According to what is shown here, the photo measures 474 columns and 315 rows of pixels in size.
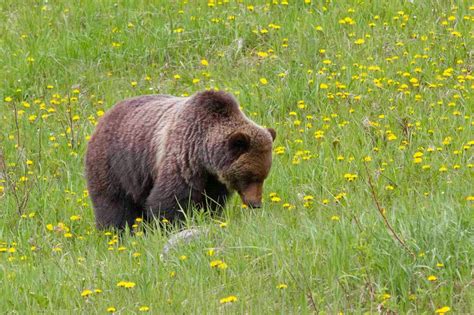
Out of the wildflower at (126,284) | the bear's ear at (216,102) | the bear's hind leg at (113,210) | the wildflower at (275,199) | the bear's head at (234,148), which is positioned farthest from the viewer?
the bear's hind leg at (113,210)

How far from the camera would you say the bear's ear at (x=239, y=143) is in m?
7.70

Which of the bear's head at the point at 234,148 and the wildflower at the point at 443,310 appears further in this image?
the bear's head at the point at 234,148

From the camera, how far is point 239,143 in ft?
25.5

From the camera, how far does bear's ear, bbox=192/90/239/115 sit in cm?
798

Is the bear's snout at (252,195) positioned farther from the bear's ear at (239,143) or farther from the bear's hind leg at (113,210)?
the bear's hind leg at (113,210)

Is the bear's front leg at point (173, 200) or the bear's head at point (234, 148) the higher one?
the bear's head at point (234, 148)

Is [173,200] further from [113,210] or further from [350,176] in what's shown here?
[350,176]

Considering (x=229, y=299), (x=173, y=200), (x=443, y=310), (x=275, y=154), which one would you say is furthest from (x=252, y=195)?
(x=443, y=310)

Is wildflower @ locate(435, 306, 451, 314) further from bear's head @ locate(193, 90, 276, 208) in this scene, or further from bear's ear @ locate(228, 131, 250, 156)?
bear's ear @ locate(228, 131, 250, 156)

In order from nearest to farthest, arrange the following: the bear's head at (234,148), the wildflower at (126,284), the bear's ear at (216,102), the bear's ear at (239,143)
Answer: the wildflower at (126,284) → the bear's ear at (239,143) → the bear's head at (234,148) → the bear's ear at (216,102)

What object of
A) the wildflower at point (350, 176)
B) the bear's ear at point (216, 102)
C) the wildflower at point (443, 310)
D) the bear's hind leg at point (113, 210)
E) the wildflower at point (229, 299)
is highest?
the bear's ear at point (216, 102)

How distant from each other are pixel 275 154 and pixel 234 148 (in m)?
1.28

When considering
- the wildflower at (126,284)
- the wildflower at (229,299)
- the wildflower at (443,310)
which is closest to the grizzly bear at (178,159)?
the wildflower at (126,284)

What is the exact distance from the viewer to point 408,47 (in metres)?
10.7
